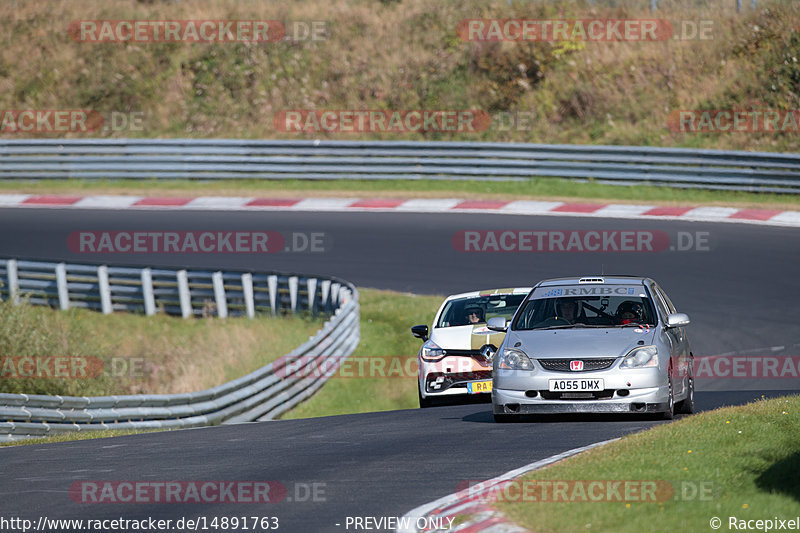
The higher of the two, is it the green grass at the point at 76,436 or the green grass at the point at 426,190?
the green grass at the point at 426,190

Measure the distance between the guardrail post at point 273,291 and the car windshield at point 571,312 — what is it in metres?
10.6

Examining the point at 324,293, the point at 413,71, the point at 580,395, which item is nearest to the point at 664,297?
the point at 580,395

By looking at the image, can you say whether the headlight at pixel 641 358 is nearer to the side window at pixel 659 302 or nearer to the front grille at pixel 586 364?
the front grille at pixel 586 364

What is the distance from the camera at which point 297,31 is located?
43.5 meters

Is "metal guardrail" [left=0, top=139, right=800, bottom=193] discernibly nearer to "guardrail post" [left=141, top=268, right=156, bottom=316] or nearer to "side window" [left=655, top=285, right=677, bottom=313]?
"guardrail post" [left=141, top=268, right=156, bottom=316]

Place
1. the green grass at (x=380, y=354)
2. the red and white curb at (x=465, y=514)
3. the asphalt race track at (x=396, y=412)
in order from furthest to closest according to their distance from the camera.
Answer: the green grass at (x=380, y=354), the asphalt race track at (x=396, y=412), the red and white curb at (x=465, y=514)

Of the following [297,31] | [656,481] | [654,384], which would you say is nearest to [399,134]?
[297,31]

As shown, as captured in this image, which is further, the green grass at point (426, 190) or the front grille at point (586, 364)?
the green grass at point (426, 190)

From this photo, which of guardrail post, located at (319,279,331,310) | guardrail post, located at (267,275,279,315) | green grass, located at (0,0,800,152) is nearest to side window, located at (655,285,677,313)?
guardrail post, located at (319,279,331,310)

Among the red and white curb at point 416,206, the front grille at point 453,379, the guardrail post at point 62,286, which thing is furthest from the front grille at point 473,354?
the red and white curb at point 416,206

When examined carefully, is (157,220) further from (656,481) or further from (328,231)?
(656,481)

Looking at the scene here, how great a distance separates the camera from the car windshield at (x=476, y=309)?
50.0ft

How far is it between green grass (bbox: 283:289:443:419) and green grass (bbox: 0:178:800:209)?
943cm

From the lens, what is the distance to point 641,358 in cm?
1167
